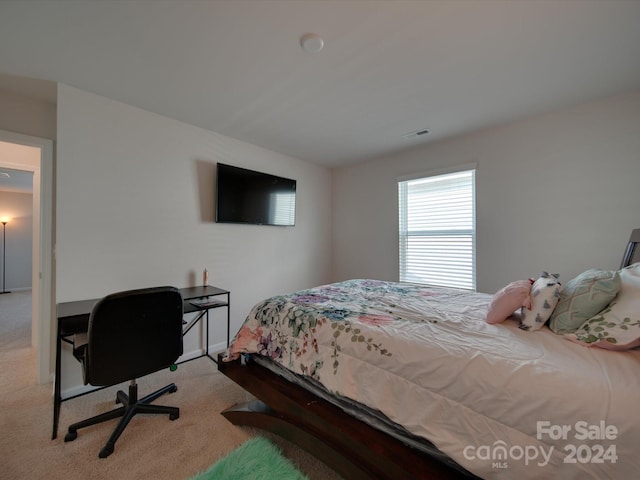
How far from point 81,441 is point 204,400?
0.72m

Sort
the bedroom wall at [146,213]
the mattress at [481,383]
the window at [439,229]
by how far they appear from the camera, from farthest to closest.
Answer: the window at [439,229] → the bedroom wall at [146,213] → the mattress at [481,383]

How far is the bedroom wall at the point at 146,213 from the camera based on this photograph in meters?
2.15

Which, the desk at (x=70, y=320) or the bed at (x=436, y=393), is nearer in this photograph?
the bed at (x=436, y=393)

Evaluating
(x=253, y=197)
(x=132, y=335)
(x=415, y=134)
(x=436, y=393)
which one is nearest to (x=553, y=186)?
(x=415, y=134)

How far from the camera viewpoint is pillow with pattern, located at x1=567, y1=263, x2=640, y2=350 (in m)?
1.03

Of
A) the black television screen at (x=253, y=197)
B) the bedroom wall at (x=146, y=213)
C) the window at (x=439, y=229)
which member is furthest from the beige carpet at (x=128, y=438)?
the window at (x=439, y=229)

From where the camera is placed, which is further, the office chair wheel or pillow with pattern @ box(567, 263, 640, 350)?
the office chair wheel

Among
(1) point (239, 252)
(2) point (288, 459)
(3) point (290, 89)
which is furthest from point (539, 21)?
(1) point (239, 252)

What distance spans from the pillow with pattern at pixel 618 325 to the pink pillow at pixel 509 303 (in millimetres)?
253

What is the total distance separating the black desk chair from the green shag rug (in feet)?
1.96

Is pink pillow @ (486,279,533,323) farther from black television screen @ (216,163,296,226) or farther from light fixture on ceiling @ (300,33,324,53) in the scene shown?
black television screen @ (216,163,296,226)

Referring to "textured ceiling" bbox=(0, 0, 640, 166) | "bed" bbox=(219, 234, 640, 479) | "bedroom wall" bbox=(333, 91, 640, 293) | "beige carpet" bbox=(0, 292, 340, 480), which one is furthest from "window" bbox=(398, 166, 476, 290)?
"beige carpet" bbox=(0, 292, 340, 480)

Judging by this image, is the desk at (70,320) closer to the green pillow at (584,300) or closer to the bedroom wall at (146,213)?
the bedroom wall at (146,213)

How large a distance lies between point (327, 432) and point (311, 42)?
224 cm
